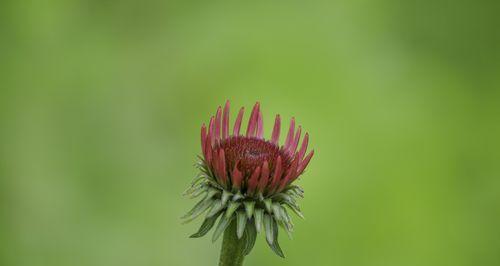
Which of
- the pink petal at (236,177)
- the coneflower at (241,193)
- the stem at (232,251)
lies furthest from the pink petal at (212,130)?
the stem at (232,251)

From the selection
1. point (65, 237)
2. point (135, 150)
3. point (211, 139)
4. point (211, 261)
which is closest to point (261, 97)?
point (135, 150)

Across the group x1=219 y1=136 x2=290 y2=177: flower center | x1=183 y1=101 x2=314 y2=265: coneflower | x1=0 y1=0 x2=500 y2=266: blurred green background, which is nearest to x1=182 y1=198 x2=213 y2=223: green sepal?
x1=183 y1=101 x2=314 y2=265: coneflower

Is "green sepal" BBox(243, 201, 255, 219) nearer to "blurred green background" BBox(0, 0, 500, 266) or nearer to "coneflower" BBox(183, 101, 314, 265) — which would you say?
"coneflower" BBox(183, 101, 314, 265)

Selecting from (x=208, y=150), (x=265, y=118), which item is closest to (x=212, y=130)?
(x=208, y=150)

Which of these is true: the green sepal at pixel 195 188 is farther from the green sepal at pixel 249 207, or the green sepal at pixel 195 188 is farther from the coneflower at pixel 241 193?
the green sepal at pixel 249 207

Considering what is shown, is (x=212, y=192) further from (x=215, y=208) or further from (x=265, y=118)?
(x=265, y=118)

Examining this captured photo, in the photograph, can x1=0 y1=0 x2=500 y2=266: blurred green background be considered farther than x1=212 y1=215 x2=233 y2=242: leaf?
Yes

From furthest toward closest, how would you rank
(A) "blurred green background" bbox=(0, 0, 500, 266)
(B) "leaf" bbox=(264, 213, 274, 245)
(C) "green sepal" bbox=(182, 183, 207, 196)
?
1. (A) "blurred green background" bbox=(0, 0, 500, 266)
2. (C) "green sepal" bbox=(182, 183, 207, 196)
3. (B) "leaf" bbox=(264, 213, 274, 245)
